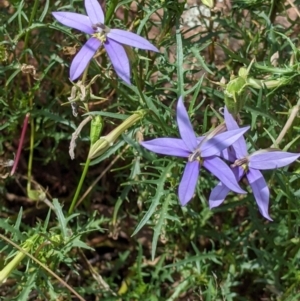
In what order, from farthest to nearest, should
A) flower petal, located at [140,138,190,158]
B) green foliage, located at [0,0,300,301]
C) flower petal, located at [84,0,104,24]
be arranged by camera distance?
green foliage, located at [0,0,300,301] < flower petal, located at [84,0,104,24] < flower petal, located at [140,138,190,158]

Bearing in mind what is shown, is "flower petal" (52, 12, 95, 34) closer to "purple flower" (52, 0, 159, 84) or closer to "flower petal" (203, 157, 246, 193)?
"purple flower" (52, 0, 159, 84)

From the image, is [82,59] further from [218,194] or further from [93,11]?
[218,194]

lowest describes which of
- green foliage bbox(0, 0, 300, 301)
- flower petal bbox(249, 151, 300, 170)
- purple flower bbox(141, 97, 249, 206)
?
green foliage bbox(0, 0, 300, 301)

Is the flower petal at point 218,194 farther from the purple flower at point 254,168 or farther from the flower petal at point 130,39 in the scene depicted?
the flower petal at point 130,39

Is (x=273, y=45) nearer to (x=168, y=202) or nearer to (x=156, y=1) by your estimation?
(x=156, y=1)

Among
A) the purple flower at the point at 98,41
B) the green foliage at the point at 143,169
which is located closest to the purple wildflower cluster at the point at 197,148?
the purple flower at the point at 98,41

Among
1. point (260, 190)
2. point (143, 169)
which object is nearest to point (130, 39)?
point (260, 190)

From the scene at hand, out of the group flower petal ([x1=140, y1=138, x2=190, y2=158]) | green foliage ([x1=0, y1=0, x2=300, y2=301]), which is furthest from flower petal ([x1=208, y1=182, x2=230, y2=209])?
green foliage ([x1=0, y1=0, x2=300, y2=301])
